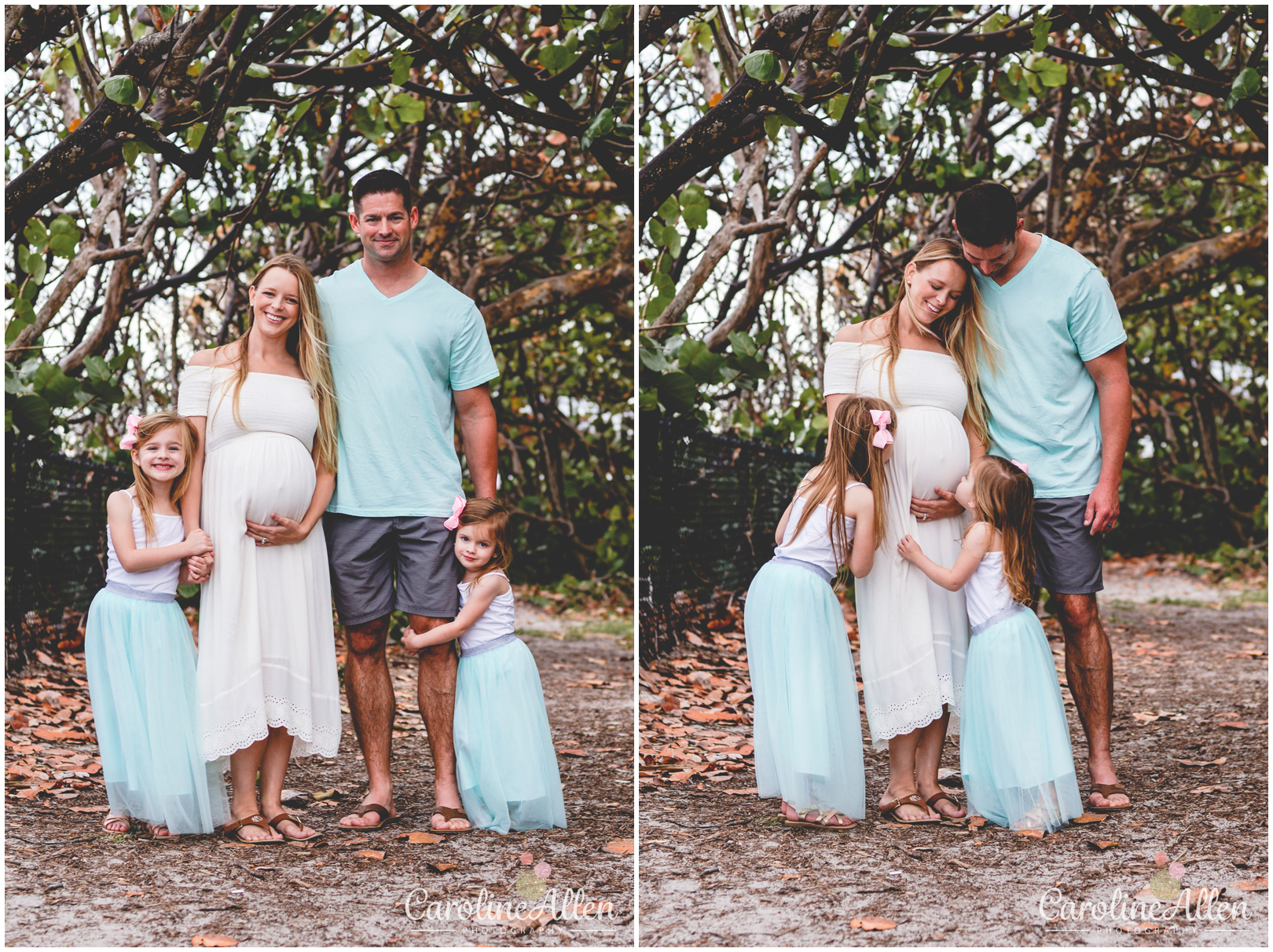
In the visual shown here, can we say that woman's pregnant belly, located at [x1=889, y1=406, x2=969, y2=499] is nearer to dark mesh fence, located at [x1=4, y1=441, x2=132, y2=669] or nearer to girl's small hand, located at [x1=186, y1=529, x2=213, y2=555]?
girl's small hand, located at [x1=186, y1=529, x2=213, y2=555]

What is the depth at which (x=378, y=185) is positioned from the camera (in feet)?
10.1

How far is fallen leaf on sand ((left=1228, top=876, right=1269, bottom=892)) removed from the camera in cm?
251

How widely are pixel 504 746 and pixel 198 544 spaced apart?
96 cm

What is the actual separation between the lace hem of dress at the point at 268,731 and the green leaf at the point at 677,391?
1.85 meters

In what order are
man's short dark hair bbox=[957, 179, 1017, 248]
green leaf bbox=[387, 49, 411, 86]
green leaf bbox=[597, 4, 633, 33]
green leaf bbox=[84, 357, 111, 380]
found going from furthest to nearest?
1. green leaf bbox=[84, 357, 111, 380]
2. green leaf bbox=[387, 49, 411, 86]
3. green leaf bbox=[597, 4, 633, 33]
4. man's short dark hair bbox=[957, 179, 1017, 248]

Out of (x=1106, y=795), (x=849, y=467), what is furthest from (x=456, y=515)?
(x=1106, y=795)

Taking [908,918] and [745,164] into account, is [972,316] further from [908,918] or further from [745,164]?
[745,164]

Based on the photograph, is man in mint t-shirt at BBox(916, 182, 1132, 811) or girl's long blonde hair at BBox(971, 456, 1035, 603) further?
man in mint t-shirt at BBox(916, 182, 1132, 811)

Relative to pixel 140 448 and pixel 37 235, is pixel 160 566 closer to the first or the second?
pixel 140 448

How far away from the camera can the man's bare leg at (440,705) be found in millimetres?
3141

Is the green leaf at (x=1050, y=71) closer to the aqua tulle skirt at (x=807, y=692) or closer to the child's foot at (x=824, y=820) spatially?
the aqua tulle skirt at (x=807, y=692)

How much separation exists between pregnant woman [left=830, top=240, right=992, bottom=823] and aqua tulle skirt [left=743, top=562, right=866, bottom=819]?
4.4 inches

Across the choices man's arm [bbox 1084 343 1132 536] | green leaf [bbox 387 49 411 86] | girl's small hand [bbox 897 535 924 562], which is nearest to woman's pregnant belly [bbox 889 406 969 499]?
girl's small hand [bbox 897 535 924 562]

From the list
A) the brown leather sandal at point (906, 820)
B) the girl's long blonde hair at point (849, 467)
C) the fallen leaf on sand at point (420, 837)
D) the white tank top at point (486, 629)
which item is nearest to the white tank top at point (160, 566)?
the white tank top at point (486, 629)
